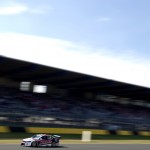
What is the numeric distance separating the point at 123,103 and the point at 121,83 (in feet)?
38.4

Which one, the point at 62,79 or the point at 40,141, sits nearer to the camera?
the point at 40,141

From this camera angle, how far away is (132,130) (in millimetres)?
47000

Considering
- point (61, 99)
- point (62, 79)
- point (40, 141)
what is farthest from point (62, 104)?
point (40, 141)

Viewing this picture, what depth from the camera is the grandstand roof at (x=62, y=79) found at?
40203 millimetres

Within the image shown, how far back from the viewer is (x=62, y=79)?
155 feet

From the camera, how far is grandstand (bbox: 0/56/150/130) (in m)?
36.7

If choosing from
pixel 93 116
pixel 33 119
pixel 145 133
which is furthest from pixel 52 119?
pixel 145 133

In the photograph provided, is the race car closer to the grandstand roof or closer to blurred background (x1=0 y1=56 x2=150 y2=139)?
blurred background (x1=0 y1=56 x2=150 y2=139)

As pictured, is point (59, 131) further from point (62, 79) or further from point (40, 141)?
point (40, 141)

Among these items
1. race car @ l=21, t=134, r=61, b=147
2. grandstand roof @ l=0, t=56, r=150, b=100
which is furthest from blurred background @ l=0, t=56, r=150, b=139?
race car @ l=21, t=134, r=61, b=147

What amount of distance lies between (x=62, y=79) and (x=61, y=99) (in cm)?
229

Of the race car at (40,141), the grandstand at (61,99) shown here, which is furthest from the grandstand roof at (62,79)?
the race car at (40,141)

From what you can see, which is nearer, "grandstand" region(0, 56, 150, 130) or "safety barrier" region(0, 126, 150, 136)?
"safety barrier" region(0, 126, 150, 136)

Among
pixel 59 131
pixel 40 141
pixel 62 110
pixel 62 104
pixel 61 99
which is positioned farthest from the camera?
pixel 61 99
